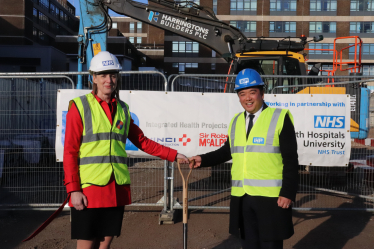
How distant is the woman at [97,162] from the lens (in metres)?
2.75

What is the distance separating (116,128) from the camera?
9.56ft

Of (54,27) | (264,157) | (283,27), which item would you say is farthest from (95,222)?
(54,27)

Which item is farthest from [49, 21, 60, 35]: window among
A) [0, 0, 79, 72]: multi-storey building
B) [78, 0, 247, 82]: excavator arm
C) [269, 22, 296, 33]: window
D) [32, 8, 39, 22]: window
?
[78, 0, 247, 82]: excavator arm

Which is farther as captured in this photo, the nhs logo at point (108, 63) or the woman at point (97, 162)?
the nhs logo at point (108, 63)

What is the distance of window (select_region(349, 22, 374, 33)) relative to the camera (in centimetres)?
5294

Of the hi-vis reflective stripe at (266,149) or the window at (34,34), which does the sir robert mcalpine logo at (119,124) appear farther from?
the window at (34,34)

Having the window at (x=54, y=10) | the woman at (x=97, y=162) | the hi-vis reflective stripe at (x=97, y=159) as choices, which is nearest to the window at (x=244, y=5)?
the window at (x=54, y=10)

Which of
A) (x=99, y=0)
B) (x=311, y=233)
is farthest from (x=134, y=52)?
(x=311, y=233)

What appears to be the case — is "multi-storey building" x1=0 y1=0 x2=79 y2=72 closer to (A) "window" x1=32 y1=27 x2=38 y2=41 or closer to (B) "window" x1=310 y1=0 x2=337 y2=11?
(A) "window" x1=32 y1=27 x2=38 y2=41

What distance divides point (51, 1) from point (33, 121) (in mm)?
64368

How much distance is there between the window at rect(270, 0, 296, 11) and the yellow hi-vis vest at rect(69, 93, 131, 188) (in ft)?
182

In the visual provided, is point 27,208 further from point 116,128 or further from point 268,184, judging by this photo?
point 268,184

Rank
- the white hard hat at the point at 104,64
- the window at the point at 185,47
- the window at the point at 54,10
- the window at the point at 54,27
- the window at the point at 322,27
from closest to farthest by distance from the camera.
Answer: the white hard hat at the point at 104,64, the window at the point at 322,27, the window at the point at 185,47, the window at the point at 54,27, the window at the point at 54,10

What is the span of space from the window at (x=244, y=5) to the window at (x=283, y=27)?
13.2 feet
